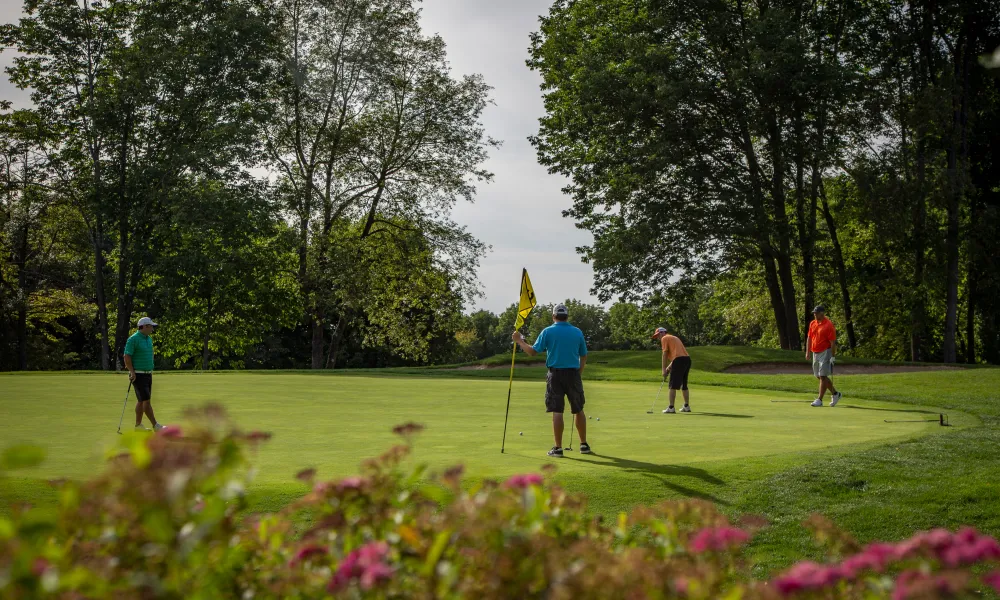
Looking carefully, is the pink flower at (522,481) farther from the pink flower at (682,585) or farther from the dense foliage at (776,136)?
the dense foliage at (776,136)

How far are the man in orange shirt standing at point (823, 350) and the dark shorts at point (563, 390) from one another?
31.7 feet

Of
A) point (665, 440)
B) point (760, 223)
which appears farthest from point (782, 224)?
point (665, 440)

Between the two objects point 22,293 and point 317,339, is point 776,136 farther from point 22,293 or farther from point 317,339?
point 22,293

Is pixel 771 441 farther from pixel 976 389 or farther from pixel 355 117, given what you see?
pixel 355 117

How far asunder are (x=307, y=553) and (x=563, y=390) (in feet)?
31.2

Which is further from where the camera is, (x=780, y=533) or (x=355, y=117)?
(x=355, y=117)

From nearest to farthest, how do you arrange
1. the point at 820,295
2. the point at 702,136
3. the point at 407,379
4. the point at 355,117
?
the point at 407,379 < the point at 702,136 < the point at 820,295 < the point at 355,117

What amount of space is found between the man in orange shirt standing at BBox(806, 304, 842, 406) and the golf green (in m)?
0.56

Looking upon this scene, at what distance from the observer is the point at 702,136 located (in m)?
37.2

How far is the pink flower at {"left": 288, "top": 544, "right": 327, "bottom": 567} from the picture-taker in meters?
2.91

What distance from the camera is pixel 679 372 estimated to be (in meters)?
18.7

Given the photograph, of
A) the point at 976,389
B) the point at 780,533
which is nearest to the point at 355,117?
the point at 976,389

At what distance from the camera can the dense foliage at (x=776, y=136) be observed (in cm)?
3569

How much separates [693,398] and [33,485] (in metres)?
16.3
